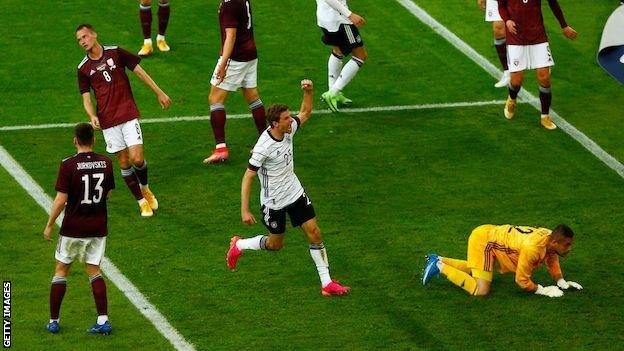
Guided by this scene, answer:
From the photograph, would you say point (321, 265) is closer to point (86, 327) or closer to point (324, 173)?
point (86, 327)

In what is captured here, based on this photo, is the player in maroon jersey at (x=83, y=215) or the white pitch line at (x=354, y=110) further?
the white pitch line at (x=354, y=110)

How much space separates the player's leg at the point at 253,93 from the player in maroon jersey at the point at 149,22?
3356mm

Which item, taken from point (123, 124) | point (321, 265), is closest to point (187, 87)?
point (123, 124)

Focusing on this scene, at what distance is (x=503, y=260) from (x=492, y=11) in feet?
22.5

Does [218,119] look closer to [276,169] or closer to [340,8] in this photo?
[340,8]

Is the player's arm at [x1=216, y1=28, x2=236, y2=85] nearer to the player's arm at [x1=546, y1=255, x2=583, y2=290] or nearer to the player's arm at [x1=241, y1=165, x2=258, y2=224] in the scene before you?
the player's arm at [x1=241, y1=165, x2=258, y2=224]

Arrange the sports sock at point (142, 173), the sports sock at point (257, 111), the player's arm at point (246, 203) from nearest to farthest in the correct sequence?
the player's arm at point (246, 203) → the sports sock at point (142, 173) → the sports sock at point (257, 111)

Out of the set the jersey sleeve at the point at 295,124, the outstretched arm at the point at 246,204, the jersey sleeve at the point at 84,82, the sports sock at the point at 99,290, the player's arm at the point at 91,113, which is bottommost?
the sports sock at the point at 99,290

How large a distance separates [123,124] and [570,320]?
5.59 meters

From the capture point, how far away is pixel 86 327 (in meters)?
14.3

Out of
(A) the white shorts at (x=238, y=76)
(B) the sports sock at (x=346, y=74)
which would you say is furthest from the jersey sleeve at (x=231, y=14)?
(B) the sports sock at (x=346, y=74)

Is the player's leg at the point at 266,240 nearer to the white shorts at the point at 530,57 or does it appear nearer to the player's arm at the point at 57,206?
the player's arm at the point at 57,206

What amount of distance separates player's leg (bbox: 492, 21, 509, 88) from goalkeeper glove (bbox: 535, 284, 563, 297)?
261 inches

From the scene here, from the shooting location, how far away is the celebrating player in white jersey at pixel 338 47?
796 inches
